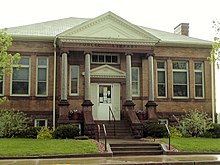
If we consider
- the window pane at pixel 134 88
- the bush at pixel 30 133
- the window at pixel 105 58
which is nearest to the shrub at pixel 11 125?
the bush at pixel 30 133

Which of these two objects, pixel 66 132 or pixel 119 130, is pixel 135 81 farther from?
pixel 66 132

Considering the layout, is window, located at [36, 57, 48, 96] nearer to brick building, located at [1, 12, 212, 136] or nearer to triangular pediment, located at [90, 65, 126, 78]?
brick building, located at [1, 12, 212, 136]

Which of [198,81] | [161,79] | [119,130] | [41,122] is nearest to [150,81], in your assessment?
[161,79]

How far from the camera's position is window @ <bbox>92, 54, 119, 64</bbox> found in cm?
2419

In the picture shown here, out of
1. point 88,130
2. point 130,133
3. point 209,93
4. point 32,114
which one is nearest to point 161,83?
point 209,93

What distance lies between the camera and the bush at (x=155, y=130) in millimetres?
20502

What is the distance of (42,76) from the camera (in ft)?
78.0

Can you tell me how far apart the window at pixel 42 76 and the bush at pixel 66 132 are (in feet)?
15.4

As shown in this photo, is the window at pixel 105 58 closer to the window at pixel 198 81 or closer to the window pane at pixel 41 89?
the window pane at pixel 41 89

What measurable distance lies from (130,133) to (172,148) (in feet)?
17.2

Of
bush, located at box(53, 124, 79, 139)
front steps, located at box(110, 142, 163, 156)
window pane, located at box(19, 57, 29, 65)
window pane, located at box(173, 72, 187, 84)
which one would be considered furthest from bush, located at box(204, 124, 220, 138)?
window pane, located at box(19, 57, 29, 65)

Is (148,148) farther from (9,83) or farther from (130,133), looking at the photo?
(9,83)

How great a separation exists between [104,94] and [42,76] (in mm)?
4150

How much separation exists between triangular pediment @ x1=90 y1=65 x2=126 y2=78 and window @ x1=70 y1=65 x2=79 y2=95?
1092mm
